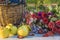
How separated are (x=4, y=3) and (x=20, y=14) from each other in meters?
0.14

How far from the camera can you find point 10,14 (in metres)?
1.22

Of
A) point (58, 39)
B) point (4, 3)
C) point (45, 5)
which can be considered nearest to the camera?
point (58, 39)

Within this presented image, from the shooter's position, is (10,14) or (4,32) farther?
(10,14)

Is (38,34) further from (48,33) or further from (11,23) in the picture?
(11,23)

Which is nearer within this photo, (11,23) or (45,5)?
(11,23)

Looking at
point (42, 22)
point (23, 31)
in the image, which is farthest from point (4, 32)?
point (42, 22)

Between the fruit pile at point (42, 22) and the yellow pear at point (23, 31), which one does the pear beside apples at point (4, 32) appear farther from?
the fruit pile at point (42, 22)

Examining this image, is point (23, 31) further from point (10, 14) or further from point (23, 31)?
point (10, 14)

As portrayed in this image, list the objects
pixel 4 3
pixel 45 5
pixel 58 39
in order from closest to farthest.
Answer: pixel 58 39 → pixel 4 3 → pixel 45 5

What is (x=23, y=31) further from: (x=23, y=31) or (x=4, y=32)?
(x=4, y=32)

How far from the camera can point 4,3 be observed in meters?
1.22

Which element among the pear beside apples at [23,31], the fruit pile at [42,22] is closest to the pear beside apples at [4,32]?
the pear beside apples at [23,31]

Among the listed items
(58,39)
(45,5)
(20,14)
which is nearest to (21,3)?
(20,14)

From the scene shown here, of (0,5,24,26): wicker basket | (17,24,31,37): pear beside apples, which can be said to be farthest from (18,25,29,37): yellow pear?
(0,5,24,26): wicker basket
